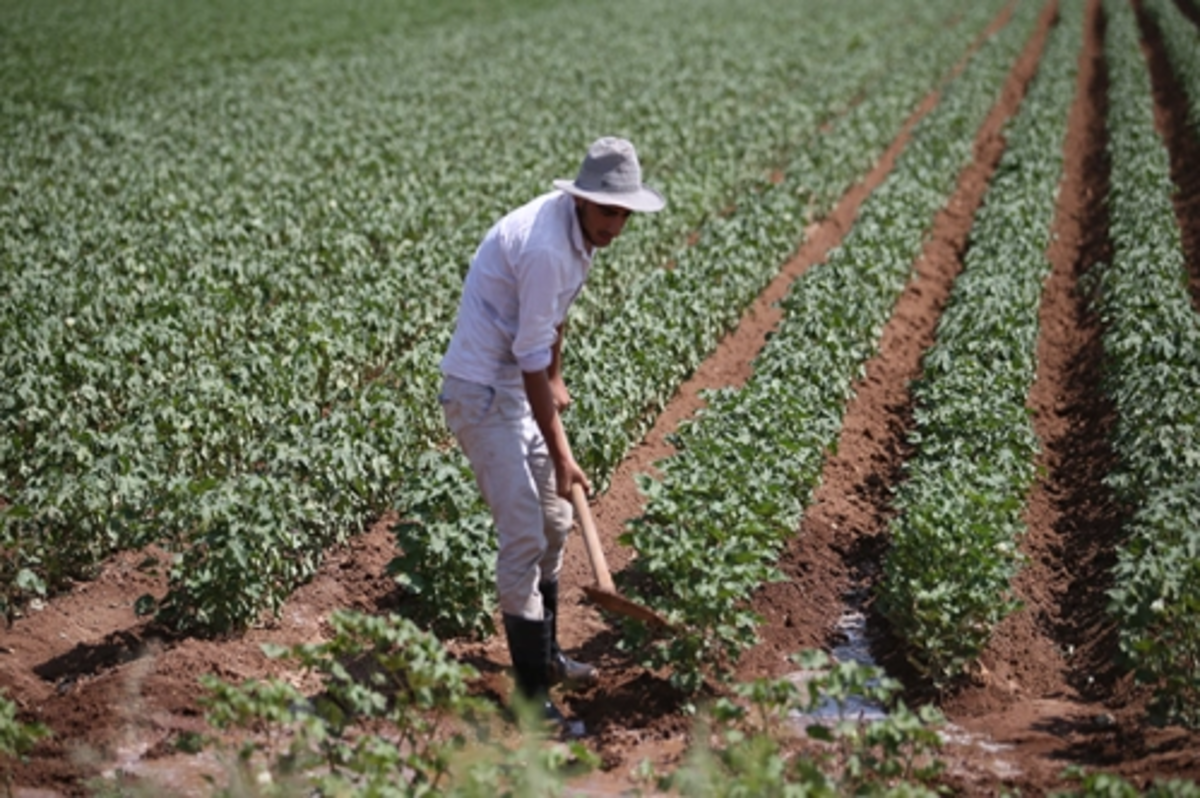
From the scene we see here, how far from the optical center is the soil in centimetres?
522

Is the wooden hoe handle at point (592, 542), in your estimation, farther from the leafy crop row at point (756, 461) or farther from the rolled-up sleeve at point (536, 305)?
the rolled-up sleeve at point (536, 305)

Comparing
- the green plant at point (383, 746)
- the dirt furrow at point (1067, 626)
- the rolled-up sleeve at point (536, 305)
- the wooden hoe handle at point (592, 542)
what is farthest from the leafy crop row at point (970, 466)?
the rolled-up sleeve at point (536, 305)

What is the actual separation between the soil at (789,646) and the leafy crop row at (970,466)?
25 cm

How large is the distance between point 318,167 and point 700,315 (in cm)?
738

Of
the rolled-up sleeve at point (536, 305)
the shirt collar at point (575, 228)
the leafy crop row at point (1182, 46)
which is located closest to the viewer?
the rolled-up sleeve at point (536, 305)

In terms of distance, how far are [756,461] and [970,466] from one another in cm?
110

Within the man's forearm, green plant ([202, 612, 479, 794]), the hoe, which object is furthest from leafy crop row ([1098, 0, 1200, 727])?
green plant ([202, 612, 479, 794])

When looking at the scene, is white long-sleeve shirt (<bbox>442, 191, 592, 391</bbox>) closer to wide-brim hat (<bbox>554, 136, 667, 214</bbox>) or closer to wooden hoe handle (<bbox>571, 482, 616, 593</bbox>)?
wide-brim hat (<bbox>554, 136, 667, 214</bbox>)

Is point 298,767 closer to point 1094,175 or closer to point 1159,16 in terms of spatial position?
point 1094,175

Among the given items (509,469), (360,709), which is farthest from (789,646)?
(360,709)

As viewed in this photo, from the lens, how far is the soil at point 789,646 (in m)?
5.22

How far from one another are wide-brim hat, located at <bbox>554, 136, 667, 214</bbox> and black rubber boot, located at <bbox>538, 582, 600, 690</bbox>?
5.57ft

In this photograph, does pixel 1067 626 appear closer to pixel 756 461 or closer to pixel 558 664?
pixel 756 461

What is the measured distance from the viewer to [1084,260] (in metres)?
14.0
